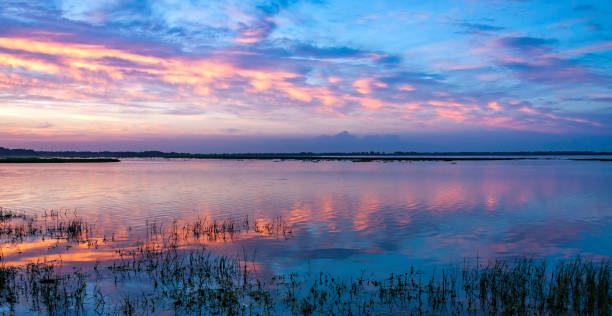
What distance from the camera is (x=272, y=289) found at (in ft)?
36.9

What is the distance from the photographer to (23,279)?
37.8 ft

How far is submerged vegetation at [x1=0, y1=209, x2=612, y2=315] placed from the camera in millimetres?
9773

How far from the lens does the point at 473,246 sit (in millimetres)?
16797

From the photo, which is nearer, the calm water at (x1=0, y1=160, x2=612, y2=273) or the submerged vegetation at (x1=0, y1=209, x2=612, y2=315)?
the submerged vegetation at (x1=0, y1=209, x2=612, y2=315)

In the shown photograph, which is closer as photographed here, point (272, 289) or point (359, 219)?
point (272, 289)

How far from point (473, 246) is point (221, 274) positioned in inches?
411

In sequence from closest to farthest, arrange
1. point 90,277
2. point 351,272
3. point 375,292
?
1. point 375,292
2. point 90,277
3. point 351,272

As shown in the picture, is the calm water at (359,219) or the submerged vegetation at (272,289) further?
the calm water at (359,219)

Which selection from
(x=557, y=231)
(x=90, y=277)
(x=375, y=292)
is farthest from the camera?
(x=557, y=231)

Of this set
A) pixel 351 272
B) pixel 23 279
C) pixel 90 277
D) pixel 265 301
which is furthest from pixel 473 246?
pixel 23 279

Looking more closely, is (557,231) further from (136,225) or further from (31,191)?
(31,191)

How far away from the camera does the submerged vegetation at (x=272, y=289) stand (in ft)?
32.1

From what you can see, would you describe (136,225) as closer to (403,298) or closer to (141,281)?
(141,281)

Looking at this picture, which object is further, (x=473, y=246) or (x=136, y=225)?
(x=136, y=225)
